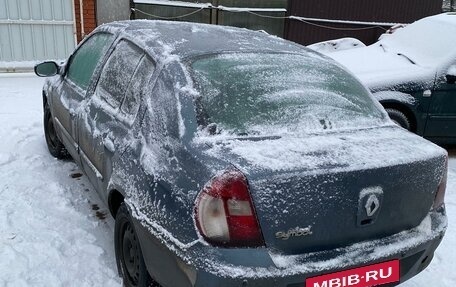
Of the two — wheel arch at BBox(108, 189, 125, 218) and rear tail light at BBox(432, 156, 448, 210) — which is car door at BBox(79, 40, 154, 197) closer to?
wheel arch at BBox(108, 189, 125, 218)

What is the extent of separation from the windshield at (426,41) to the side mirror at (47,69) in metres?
3.88

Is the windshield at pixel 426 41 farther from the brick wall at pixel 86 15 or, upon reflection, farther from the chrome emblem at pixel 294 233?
the brick wall at pixel 86 15

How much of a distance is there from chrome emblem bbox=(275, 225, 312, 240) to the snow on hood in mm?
249

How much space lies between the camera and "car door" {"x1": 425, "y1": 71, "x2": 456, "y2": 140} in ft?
16.5

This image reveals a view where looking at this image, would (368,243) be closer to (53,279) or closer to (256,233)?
(256,233)

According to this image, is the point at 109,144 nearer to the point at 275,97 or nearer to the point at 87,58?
the point at 275,97

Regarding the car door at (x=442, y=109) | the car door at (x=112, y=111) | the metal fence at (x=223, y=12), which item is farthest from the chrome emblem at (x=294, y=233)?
the metal fence at (x=223, y=12)

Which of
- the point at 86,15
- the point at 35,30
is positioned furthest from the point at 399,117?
the point at 35,30

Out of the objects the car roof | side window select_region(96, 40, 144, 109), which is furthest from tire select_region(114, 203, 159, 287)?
the car roof

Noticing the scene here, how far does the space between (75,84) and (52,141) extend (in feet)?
3.82

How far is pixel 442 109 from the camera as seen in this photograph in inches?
200

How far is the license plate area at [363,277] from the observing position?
6.55 feet

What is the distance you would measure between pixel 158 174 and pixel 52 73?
244cm

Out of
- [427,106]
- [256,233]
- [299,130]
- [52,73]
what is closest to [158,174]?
[256,233]
